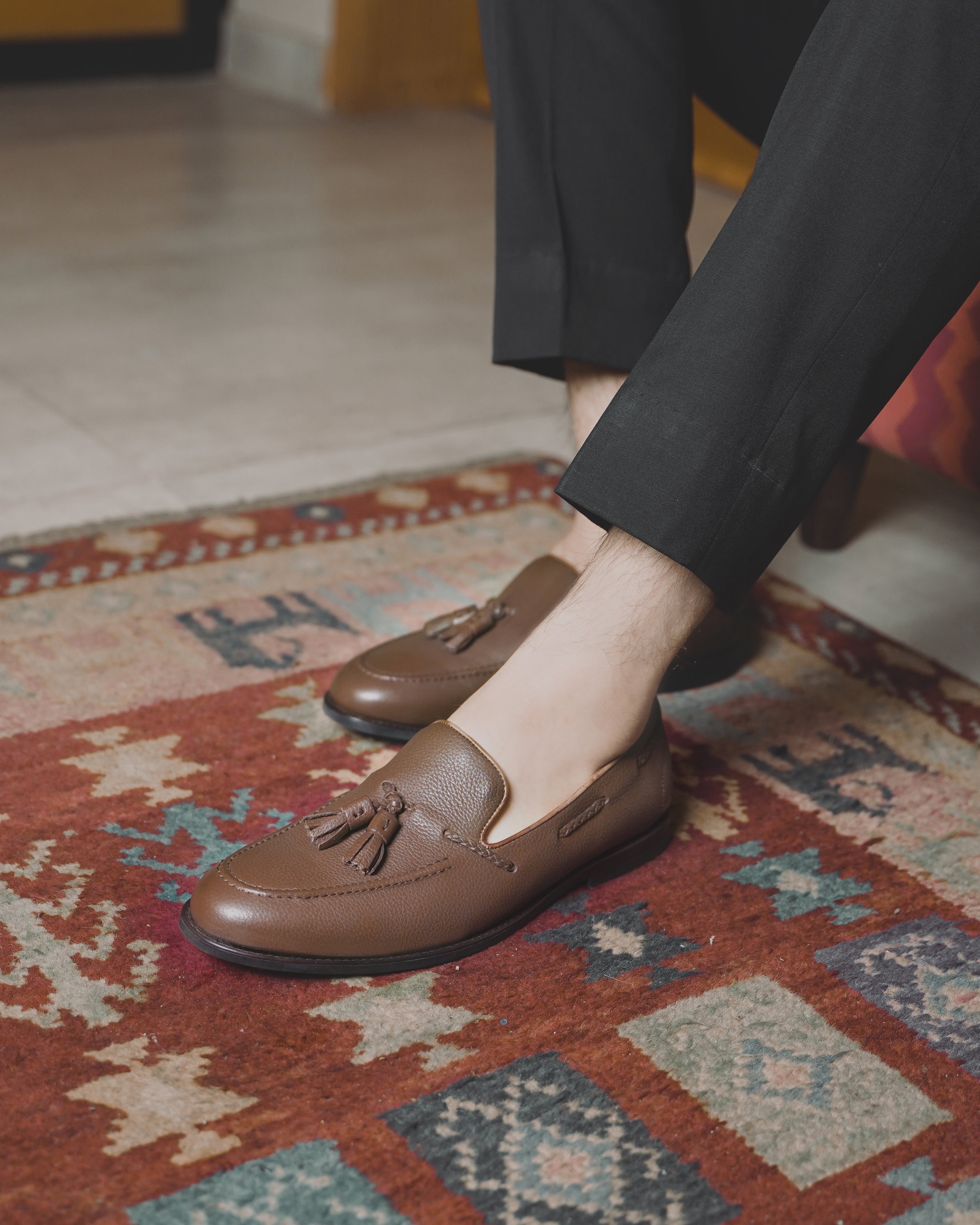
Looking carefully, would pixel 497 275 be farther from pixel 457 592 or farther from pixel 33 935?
pixel 33 935

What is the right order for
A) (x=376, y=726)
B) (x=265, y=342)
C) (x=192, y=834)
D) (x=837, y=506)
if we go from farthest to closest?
(x=265, y=342)
(x=837, y=506)
(x=376, y=726)
(x=192, y=834)

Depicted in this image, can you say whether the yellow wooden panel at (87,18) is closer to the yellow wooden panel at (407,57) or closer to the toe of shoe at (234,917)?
the yellow wooden panel at (407,57)

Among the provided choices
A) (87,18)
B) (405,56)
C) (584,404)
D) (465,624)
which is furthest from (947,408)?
(87,18)

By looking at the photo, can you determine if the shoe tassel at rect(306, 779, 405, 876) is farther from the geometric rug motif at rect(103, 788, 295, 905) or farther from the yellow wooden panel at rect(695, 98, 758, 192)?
the yellow wooden panel at rect(695, 98, 758, 192)

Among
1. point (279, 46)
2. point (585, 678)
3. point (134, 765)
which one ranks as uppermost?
point (279, 46)

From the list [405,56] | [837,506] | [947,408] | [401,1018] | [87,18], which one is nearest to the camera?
[401,1018]

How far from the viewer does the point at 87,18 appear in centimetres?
322

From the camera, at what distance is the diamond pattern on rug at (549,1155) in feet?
1.78

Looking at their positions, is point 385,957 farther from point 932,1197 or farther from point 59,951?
point 932,1197

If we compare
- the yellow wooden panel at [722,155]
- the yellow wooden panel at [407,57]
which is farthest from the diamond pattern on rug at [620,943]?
the yellow wooden panel at [407,57]

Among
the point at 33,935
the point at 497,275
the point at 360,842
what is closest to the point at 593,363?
the point at 497,275

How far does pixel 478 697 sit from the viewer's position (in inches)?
27.6

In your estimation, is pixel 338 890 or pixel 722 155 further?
pixel 722 155

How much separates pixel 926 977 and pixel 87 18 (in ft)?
10.5
